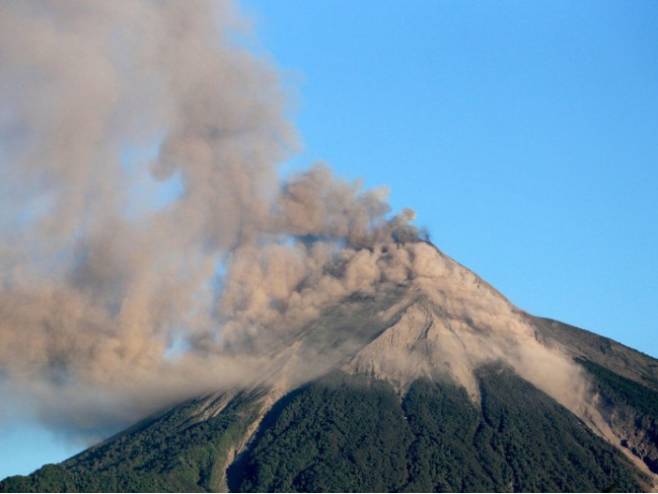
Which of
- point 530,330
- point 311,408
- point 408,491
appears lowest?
point 408,491

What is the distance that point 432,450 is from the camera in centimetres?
14400

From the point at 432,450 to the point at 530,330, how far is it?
94.5 feet

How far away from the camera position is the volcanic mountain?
13975 centimetres

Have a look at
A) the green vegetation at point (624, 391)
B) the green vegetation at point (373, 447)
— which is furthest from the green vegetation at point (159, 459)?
the green vegetation at point (624, 391)

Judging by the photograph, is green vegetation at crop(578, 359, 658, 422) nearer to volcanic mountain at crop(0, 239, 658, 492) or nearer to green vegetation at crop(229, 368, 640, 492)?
volcanic mountain at crop(0, 239, 658, 492)

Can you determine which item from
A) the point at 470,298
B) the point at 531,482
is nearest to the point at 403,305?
the point at 470,298

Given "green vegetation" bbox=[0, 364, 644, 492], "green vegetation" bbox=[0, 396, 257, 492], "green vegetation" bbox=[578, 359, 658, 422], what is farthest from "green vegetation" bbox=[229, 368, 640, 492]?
"green vegetation" bbox=[578, 359, 658, 422]

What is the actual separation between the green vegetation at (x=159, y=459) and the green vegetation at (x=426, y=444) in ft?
9.17

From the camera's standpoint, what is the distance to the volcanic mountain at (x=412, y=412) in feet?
458

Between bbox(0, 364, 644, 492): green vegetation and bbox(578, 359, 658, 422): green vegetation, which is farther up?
bbox(578, 359, 658, 422): green vegetation

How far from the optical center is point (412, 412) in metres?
152

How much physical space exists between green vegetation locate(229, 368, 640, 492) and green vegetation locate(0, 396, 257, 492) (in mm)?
2795

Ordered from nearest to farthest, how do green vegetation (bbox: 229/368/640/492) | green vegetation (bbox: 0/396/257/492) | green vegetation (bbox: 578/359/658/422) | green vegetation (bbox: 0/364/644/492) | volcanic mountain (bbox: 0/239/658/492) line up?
green vegetation (bbox: 0/396/257/492)
green vegetation (bbox: 0/364/644/492)
green vegetation (bbox: 229/368/640/492)
volcanic mountain (bbox: 0/239/658/492)
green vegetation (bbox: 578/359/658/422)

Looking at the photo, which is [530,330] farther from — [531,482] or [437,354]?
[531,482]
